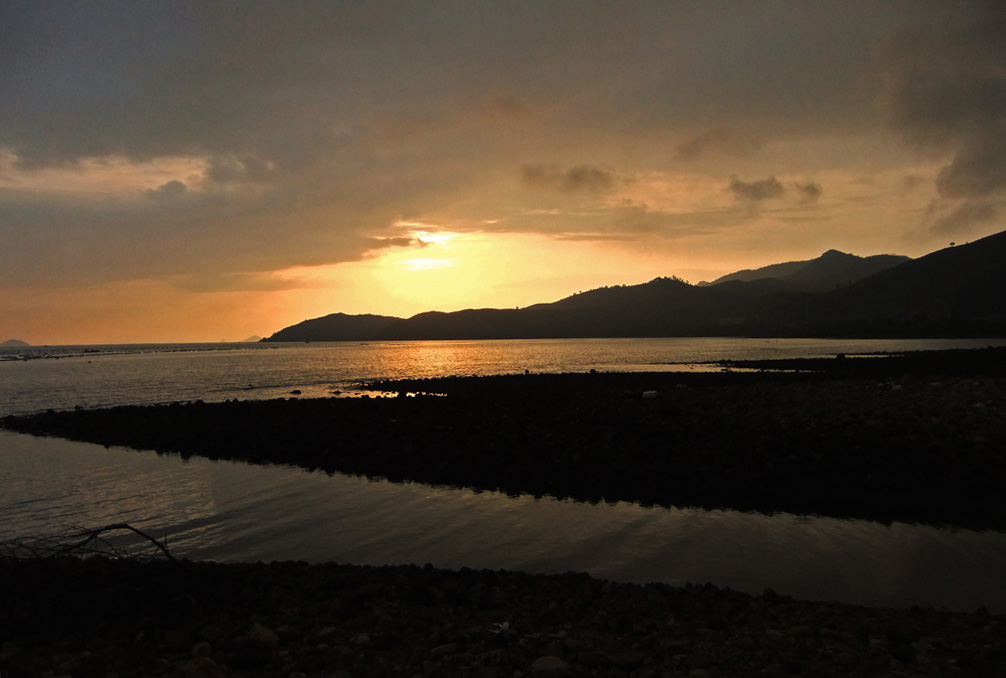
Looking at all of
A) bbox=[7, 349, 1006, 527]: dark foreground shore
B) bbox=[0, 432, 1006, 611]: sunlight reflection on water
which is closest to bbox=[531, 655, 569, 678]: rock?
bbox=[0, 432, 1006, 611]: sunlight reflection on water

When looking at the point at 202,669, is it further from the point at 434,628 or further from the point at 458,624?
the point at 458,624

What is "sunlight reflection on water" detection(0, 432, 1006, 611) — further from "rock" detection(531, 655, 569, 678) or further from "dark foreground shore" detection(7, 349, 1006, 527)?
"rock" detection(531, 655, 569, 678)

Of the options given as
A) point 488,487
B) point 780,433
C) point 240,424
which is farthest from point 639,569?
point 240,424

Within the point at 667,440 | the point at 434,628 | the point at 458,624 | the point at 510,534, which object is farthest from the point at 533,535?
the point at 667,440

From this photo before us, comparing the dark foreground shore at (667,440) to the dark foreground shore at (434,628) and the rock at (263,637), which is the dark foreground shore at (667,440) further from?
the rock at (263,637)

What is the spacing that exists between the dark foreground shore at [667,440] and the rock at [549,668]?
1023 centimetres

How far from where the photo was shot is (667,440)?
22.3 m

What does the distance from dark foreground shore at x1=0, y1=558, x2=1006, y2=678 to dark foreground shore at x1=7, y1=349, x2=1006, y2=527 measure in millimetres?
7767

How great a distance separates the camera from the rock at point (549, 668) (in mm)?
6367

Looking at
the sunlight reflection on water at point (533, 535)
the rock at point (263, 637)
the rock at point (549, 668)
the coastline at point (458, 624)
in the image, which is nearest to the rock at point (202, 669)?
the coastline at point (458, 624)

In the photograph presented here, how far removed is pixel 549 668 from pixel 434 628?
7.24ft

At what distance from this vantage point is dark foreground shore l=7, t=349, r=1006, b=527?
16.6 meters

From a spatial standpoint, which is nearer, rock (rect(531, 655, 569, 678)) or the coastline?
rock (rect(531, 655, 569, 678))

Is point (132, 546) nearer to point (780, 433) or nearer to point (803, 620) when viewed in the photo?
point (803, 620)
